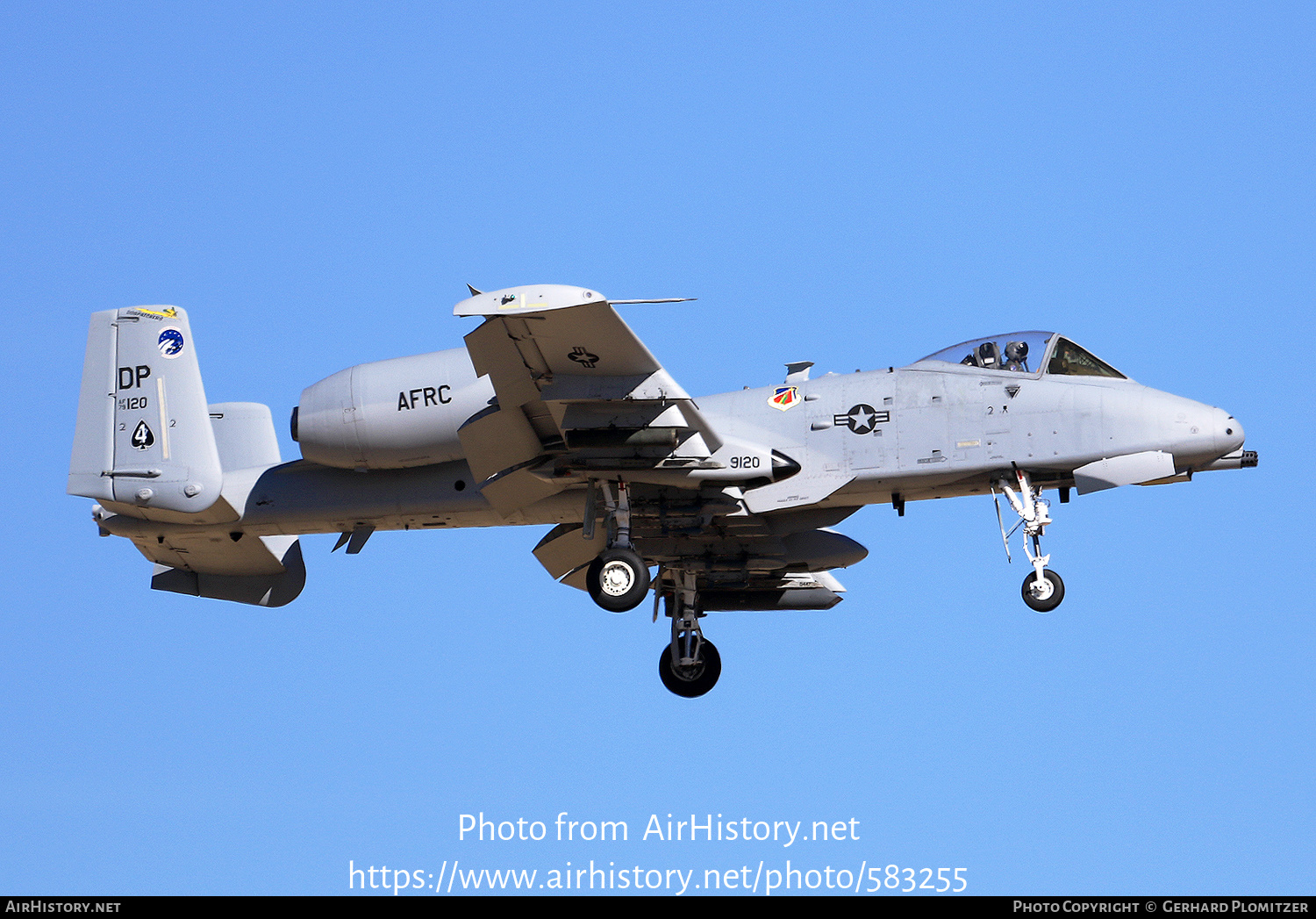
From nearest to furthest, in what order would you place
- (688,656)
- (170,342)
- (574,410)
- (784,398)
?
(574,410) → (784,398) → (170,342) → (688,656)

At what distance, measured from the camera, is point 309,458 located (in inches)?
781

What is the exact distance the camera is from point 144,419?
2108cm

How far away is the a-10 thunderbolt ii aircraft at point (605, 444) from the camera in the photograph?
18.8 meters

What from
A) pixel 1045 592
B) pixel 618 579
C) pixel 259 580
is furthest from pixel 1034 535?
pixel 259 580

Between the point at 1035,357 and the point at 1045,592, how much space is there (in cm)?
289

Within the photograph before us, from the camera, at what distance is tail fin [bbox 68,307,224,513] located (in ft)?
68.6

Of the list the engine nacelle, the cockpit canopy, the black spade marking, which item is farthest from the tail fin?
the cockpit canopy

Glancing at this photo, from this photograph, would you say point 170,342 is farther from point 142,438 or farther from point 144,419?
point 142,438

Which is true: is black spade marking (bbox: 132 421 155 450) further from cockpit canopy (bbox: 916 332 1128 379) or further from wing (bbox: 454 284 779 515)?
cockpit canopy (bbox: 916 332 1128 379)

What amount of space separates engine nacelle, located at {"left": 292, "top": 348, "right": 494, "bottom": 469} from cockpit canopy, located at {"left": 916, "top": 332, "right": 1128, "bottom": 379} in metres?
5.99
